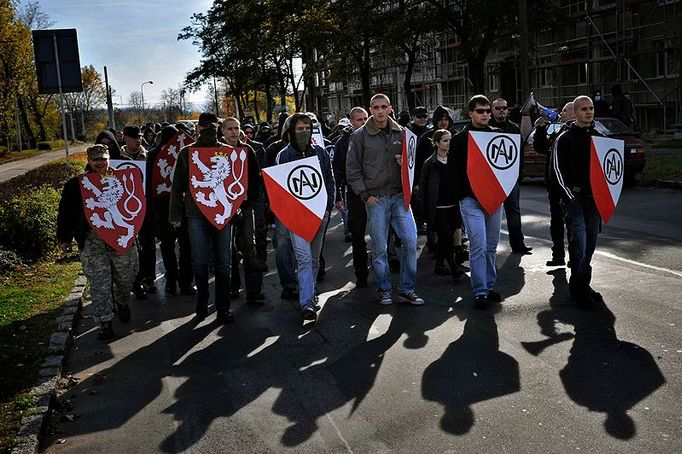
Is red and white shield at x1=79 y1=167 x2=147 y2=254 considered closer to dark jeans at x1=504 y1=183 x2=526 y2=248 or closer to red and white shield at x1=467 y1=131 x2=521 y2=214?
red and white shield at x1=467 y1=131 x2=521 y2=214

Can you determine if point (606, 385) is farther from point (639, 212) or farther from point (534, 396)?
point (639, 212)

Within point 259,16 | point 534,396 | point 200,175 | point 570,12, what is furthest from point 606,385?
point 259,16

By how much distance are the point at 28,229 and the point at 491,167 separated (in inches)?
279

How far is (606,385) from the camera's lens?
5328mm

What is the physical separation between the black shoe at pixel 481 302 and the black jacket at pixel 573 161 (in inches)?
47.9

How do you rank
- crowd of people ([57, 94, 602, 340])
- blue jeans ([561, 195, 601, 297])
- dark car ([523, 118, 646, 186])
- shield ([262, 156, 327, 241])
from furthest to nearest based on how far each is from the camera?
dark car ([523, 118, 646, 186])
shield ([262, 156, 327, 241])
crowd of people ([57, 94, 602, 340])
blue jeans ([561, 195, 601, 297])

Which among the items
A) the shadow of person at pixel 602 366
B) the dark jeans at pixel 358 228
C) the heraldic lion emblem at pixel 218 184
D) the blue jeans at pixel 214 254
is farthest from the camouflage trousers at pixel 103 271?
the shadow of person at pixel 602 366

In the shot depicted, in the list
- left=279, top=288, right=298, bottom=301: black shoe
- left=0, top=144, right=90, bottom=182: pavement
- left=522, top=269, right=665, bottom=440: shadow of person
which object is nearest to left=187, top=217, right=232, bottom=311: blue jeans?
left=279, top=288, right=298, bottom=301: black shoe

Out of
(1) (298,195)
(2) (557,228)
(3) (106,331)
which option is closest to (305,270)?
(1) (298,195)

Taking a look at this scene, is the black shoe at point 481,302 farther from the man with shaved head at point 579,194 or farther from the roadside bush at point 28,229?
the roadside bush at point 28,229

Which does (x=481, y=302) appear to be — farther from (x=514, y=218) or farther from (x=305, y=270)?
(x=514, y=218)

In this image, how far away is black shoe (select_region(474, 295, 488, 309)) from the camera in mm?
7684

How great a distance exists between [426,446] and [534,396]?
3.35 ft

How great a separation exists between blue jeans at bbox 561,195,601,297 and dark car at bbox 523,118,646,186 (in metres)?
8.39
